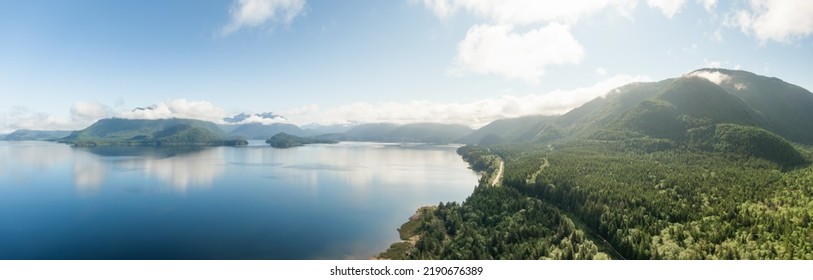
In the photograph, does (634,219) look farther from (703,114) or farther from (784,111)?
(784,111)

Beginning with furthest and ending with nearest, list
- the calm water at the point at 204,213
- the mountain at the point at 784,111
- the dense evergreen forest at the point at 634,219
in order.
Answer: the mountain at the point at 784,111 → the calm water at the point at 204,213 → the dense evergreen forest at the point at 634,219

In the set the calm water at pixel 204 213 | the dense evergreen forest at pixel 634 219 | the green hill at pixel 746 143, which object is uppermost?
the green hill at pixel 746 143

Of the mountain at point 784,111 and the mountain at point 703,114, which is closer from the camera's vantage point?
the mountain at point 703,114

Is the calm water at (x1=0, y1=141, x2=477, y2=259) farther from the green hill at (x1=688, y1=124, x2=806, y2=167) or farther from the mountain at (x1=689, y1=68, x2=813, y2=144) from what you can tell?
the mountain at (x1=689, y1=68, x2=813, y2=144)

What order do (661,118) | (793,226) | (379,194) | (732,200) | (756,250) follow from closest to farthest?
(756,250) < (793,226) < (732,200) < (379,194) < (661,118)

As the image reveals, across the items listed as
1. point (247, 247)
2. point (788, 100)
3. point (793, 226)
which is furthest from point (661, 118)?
point (247, 247)

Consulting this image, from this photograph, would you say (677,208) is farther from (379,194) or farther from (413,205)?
(379,194)

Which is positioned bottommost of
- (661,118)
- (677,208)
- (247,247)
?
(247,247)

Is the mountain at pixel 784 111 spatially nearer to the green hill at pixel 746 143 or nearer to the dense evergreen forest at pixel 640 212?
the green hill at pixel 746 143

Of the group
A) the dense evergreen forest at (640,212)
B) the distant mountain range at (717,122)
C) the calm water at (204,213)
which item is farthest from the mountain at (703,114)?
the calm water at (204,213)
